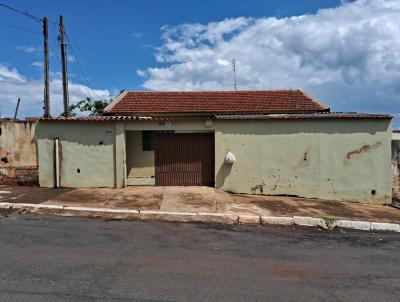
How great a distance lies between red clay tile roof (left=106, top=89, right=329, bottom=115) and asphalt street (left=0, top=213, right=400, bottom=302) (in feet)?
29.7

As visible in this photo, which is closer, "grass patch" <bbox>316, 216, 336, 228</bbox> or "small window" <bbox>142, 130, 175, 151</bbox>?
"grass patch" <bbox>316, 216, 336, 228</bbox>

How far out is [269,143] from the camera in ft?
39.9

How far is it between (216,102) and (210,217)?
31.6 feet

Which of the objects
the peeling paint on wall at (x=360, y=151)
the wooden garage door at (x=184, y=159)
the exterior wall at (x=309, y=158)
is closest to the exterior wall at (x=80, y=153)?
the wooden garage door at (x=184, y=159)

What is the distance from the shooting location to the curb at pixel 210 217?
878cm

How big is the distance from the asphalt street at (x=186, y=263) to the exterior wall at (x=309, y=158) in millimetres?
4003

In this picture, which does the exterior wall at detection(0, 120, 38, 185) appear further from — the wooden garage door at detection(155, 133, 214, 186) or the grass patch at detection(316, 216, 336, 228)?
the grass patch at detection(316, 216, 336, 228)

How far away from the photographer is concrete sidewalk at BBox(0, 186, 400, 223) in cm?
958

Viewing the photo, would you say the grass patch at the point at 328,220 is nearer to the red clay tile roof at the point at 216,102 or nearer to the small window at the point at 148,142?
the red clay tile roof at the point at 216,102

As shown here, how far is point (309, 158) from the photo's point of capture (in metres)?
12.1

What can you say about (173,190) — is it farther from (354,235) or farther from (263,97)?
(263,97)

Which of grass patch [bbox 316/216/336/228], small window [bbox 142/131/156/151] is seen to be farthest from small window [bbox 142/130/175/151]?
grass patch [bbox 316/216/336/228]

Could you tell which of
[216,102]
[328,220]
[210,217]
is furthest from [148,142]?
[328,220]

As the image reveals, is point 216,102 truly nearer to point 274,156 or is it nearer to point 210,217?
point 274,156
